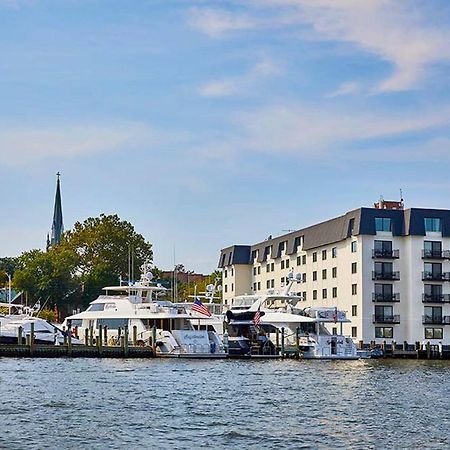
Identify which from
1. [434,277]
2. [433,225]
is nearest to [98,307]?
[434,277]

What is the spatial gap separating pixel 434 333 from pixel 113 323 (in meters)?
38.5

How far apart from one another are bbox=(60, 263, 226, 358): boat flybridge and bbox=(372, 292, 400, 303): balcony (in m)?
28.1

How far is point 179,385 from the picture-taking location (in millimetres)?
48250

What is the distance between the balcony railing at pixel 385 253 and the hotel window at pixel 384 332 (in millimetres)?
7625

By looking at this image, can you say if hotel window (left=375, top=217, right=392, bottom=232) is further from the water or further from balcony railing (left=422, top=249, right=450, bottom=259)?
the water

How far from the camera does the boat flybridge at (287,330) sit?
250ft

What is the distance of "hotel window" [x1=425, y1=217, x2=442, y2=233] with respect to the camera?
101 m

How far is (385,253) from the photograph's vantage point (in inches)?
3957

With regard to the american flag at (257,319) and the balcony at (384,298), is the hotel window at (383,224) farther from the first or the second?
the american flag at (257,319)

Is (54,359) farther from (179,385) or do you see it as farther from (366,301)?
(366,301)

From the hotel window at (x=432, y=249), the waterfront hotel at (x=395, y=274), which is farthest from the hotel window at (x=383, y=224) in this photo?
the hotel window at (x=432, y=249)

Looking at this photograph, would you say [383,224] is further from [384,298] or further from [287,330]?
[287,330]

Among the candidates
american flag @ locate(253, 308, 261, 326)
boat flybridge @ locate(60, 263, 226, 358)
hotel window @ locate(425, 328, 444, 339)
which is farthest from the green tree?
american flag @ locate(253, 308, 261, 326)

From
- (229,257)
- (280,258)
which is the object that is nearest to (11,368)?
(280,258)
